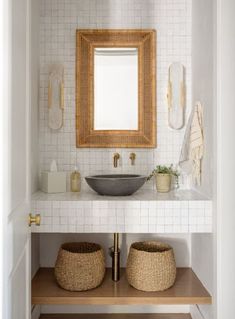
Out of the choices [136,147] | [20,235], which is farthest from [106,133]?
[20,235]

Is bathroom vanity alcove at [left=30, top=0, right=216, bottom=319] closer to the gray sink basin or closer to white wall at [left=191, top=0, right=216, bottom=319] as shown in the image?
white wall at [left=191, top=0, right=216, bottom=319]

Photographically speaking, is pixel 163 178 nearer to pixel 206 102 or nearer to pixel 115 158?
pixel 115 158

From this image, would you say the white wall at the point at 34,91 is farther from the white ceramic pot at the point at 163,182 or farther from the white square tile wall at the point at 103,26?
the white ceramic pot at the point at 163,182

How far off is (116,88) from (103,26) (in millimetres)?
415

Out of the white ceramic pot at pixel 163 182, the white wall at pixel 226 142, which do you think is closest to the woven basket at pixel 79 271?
the white ceramic pot at pixel 163 182

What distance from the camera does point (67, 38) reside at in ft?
8.58

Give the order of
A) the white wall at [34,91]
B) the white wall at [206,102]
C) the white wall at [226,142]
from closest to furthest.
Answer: the white wall at [226,142]
the white wall at [206,102]
the white wall at [34,91]

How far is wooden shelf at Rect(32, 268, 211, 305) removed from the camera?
2.12 metres

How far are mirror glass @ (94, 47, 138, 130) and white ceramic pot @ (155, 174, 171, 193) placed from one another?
0.38 m

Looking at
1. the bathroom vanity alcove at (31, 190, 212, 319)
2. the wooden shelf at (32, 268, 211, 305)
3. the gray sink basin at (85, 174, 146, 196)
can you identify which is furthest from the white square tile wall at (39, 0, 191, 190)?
the wooden shelf at (32, 268, 211, 305)

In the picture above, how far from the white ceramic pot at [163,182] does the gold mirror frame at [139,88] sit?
0.25 m

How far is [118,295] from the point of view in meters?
2.15

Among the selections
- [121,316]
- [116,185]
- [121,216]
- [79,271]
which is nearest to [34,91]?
[116,185]

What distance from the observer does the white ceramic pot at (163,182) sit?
247 centimetres
